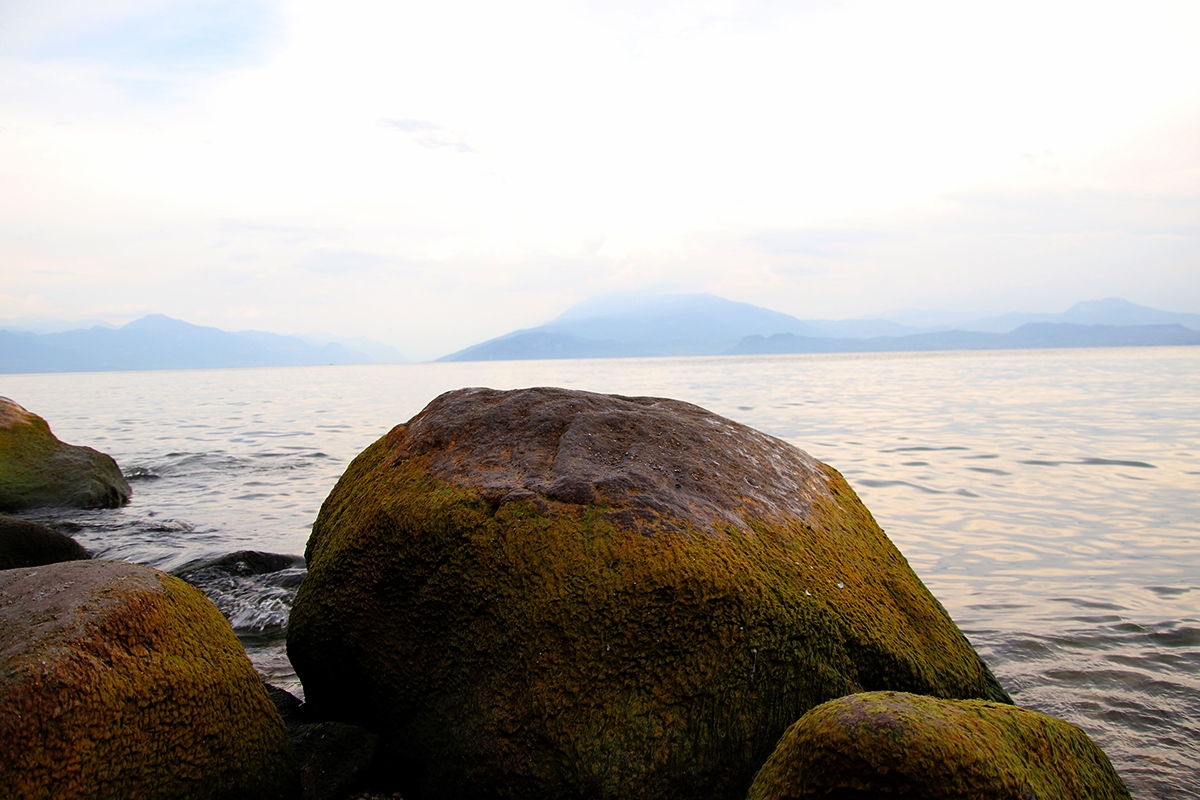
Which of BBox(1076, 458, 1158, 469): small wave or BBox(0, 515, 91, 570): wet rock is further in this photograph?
BBox(1076, 458, 1158, 469): small wave

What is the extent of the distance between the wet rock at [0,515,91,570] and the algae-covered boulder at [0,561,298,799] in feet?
13.1

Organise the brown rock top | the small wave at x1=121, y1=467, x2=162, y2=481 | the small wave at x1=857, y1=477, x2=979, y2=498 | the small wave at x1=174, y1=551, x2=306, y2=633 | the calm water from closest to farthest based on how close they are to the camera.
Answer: the brown rock top → the calm water → the small wave at x1=174, y1=551, x2=306, y2=633 → the small wave at x1=857, y1=477, x2=979, y2=498 → the small wave at x1=121, y1=467, x2=162, y2=481

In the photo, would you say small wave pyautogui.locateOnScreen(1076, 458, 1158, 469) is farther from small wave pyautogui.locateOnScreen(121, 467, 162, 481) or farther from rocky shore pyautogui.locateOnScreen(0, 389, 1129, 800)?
small wave pyautogui.locateOnScreen(121, 467, 162, 481)

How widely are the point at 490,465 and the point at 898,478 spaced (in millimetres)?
10338

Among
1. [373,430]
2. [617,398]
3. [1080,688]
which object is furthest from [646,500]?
[373,430]

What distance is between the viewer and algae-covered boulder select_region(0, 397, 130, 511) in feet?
34.6

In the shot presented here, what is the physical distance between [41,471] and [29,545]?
5322 millimetres

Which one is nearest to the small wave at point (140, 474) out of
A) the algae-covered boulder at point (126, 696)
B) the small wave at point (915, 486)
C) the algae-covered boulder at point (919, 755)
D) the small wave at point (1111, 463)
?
the algae-covered boulder at point (126, 696)

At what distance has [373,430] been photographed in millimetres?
21719

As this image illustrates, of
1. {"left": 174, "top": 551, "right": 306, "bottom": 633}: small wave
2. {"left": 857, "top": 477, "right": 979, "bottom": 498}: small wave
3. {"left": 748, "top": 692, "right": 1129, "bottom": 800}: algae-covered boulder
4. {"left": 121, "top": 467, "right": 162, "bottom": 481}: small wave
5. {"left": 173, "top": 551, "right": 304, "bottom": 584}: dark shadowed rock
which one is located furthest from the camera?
{"left": 121, "top": 467, "right": 162, "bottom": 481}: small wave

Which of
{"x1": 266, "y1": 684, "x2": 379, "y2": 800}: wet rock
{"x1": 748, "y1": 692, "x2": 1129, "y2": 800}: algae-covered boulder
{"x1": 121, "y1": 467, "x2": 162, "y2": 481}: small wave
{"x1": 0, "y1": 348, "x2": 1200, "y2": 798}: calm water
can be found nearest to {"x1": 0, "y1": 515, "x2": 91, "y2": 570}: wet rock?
{"x1": 0, "y1": 348, "x2": 1200, "y2": 798}: calm water

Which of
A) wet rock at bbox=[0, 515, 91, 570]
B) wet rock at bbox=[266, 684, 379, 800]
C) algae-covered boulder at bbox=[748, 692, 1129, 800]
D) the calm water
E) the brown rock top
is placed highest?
the brown rock top

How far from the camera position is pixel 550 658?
3188 millimetres

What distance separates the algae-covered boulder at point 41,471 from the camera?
10.5m
